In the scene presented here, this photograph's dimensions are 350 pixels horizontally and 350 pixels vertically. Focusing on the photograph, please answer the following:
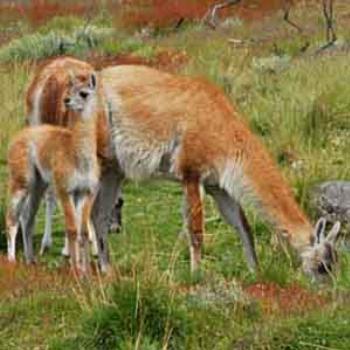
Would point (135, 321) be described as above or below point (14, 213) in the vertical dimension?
above

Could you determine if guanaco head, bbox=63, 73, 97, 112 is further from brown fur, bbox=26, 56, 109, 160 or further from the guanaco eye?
brown fur, bbox=26, 56, 109, 160

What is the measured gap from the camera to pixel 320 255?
33.4 ft

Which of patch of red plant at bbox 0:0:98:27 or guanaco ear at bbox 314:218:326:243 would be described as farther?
patch of red plant at bbox 0:0:98:27

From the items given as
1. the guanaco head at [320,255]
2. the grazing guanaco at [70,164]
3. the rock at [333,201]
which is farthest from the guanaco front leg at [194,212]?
the rock at [333,201]

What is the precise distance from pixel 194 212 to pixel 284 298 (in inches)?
93.4

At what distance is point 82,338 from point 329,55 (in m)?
15.5

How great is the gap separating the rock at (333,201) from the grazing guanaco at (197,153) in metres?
1.40

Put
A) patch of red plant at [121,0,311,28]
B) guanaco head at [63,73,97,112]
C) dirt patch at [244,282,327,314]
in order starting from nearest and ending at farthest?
1. dirt patch at [244,282,327,314]
2. guanaco head at [63,73,97,112]
3. patch of red plant at [121,0,311,28]

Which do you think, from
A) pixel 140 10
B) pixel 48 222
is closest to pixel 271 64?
pixel 48 222

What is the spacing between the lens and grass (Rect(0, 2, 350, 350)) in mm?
7379

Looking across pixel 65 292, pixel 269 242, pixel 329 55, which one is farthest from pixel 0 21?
pixel 65 292

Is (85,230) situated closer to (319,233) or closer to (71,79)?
(71,79)

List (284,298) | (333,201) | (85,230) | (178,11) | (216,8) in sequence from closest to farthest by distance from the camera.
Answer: (284,298) < (85,230) < (216,8) < (333,201) < (178,11)

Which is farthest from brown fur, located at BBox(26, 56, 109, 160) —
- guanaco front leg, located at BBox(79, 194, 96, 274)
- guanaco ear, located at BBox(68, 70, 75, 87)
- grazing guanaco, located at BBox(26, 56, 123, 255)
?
guanaco front leg, located at BBox(79, 194, 96, 274)
